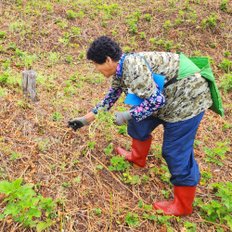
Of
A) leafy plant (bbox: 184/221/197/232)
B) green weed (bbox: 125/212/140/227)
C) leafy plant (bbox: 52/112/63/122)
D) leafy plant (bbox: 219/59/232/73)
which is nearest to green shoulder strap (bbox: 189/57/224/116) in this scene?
leafy plant (bbox: 184/221/197/232)

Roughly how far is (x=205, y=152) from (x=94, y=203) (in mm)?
1892

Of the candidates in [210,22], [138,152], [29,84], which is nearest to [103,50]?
[138,152]

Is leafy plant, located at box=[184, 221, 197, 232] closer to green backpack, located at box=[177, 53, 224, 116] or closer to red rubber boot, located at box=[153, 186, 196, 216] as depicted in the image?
red rubber boot, located at box=[153, 186, 196, 216]

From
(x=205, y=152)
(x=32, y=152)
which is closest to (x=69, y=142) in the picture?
(x=32, y=152)

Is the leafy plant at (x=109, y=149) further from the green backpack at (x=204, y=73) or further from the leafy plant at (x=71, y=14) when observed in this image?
the leafy plant at (x=71, y=14)

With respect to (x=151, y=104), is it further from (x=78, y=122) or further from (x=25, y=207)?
(x=25, y=207)

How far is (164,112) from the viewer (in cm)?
302

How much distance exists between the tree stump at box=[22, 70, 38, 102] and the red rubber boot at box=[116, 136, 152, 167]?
1363 millimetres

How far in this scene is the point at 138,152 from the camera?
11.9 feet

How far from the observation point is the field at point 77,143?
2.97 m

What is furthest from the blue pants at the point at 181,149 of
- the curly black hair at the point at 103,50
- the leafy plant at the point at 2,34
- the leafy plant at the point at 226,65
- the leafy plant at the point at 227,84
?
the leafy plant at the point at 2,34

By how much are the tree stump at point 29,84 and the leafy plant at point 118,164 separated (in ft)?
4.64

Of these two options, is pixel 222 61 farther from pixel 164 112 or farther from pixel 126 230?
pixel 126 230

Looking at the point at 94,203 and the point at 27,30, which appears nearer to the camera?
the point at 94,203
